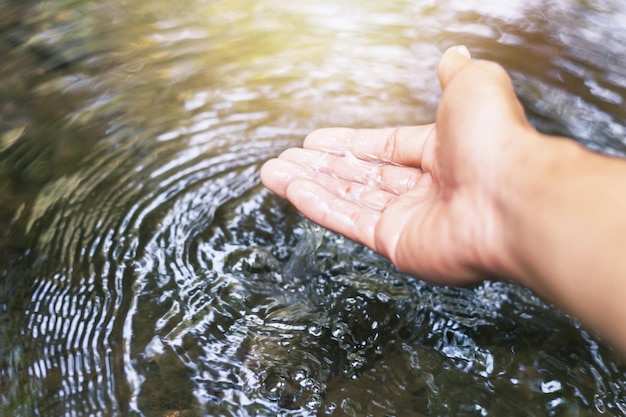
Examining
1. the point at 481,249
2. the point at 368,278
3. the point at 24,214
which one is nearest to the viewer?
the point at 481,249

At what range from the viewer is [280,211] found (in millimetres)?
2666

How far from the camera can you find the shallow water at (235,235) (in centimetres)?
193

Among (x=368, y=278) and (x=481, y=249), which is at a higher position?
(x=481, y=249)

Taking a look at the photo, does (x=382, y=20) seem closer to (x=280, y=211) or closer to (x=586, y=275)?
(x=280, y=211)

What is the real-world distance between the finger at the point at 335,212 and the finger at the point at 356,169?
20 cm

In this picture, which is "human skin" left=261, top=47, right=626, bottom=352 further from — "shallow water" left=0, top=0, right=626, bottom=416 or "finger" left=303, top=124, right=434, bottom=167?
"shallow water" left=0, top=0, right=626, bottom=416

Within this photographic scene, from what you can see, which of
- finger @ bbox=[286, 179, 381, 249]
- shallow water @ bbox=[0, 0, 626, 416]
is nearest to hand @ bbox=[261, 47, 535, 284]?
finger @ bbox=[286, 179, 381, 249]

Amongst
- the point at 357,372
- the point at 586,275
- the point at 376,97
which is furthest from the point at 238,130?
the point at 586,275

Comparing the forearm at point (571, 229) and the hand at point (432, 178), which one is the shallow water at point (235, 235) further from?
the forearm at point (571, 229)

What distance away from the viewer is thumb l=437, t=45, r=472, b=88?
1.97 meters

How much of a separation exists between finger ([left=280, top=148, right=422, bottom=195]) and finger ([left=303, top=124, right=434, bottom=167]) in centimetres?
3

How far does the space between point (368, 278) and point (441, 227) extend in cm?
62

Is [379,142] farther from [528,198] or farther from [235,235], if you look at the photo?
[528,198]

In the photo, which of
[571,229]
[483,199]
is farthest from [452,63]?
[571,229]
